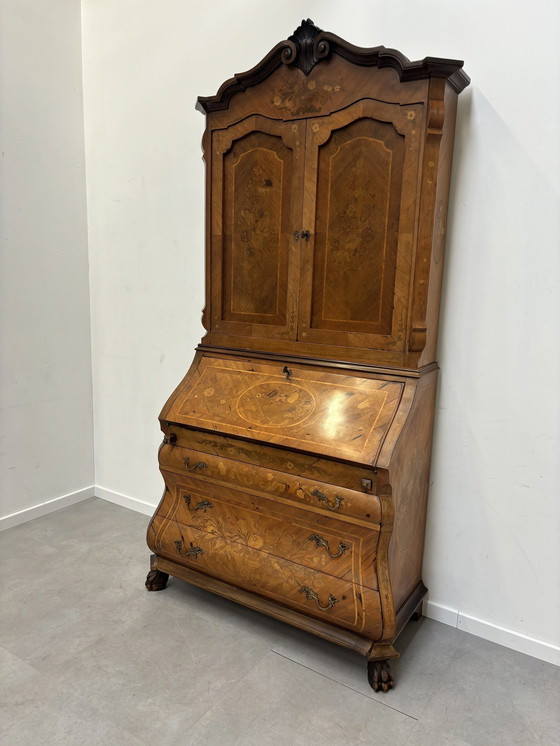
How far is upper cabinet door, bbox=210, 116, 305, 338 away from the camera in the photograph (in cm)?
197

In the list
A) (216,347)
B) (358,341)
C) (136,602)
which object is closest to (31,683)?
(136,602)

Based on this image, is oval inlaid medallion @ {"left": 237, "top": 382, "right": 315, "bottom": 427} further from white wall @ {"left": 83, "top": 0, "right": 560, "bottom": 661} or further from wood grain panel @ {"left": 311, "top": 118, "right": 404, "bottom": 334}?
white wall @ {"left": 83, "top": 0, "right": 560, "bottom": 661}

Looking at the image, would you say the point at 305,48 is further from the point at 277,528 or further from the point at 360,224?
the point at 277,528

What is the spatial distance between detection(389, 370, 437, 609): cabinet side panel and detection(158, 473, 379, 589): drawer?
0.39 ft

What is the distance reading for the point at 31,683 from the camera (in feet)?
5.67

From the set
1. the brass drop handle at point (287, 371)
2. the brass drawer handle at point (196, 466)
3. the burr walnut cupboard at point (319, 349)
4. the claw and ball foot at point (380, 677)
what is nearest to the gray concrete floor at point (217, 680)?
the claw and ball foot at point (380, 677)

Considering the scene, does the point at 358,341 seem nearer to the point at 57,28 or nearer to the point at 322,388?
the point at 322,388

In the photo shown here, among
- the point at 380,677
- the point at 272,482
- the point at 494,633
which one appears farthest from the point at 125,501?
the point at 494,633

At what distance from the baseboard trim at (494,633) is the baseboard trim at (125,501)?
1584 millimetres

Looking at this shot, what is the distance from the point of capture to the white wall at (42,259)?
263 cm

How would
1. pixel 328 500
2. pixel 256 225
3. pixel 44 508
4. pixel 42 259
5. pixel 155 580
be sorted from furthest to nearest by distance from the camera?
pixel 44 508
pixel 42 259
pixel 155 580
pixel 256 225
pixel 328 500

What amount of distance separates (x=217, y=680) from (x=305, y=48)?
7.17ft

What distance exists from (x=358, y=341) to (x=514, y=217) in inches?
27.4

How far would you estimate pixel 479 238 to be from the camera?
1.91 m
